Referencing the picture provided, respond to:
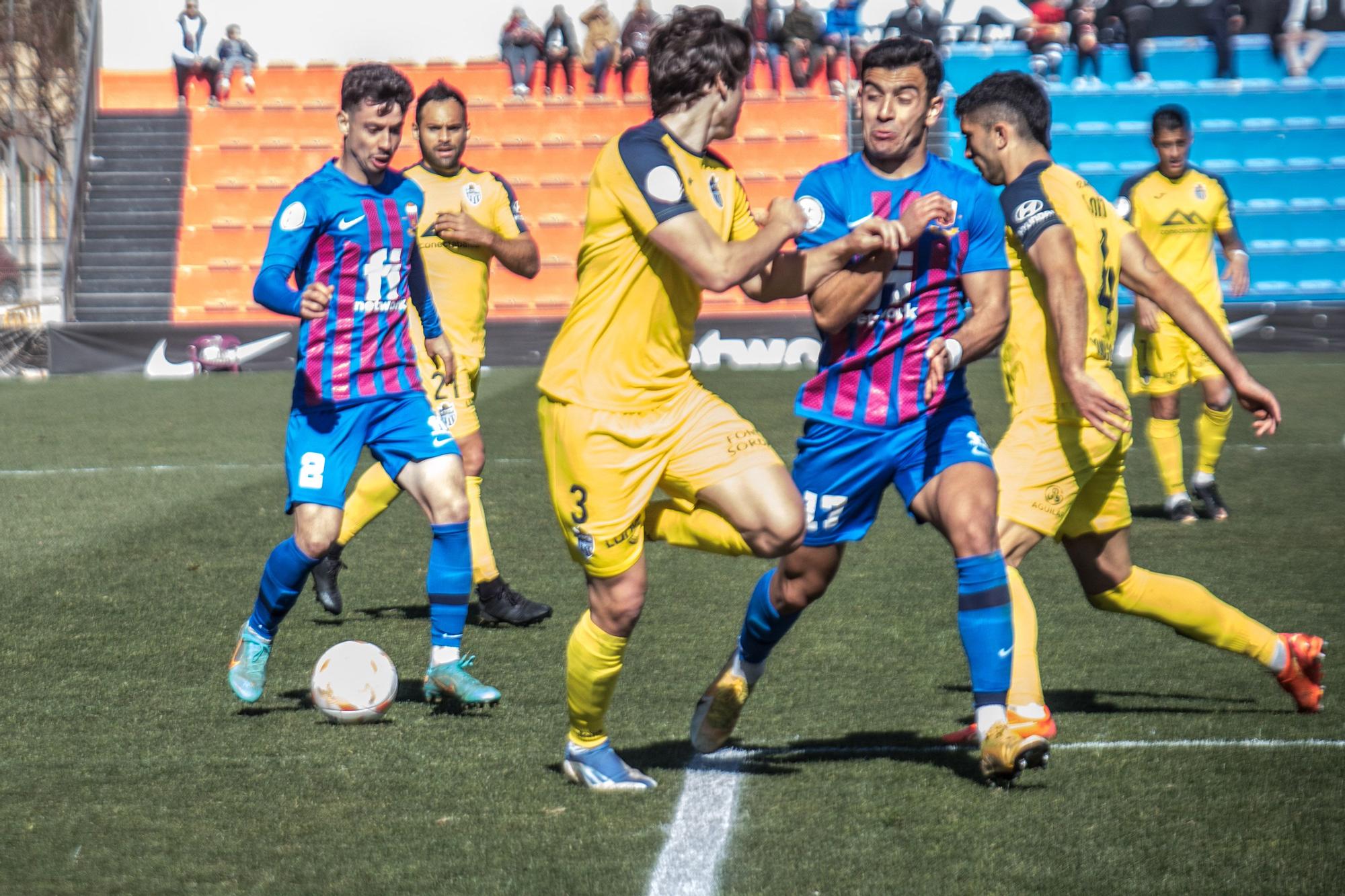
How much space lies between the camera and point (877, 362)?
4438 millimetres

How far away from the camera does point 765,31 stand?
87.8 feet

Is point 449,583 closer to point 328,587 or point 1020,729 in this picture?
point 328,587

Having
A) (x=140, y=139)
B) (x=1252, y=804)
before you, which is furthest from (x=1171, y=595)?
(x=140, y=139)

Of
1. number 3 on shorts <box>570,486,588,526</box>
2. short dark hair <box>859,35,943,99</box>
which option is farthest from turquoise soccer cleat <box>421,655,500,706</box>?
short dark hair <box>859,35,943,99</box>

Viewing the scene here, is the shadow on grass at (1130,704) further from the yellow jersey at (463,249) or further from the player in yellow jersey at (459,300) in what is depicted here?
the yellow jersey at (463,249)

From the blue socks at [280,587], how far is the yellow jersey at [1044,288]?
234cm

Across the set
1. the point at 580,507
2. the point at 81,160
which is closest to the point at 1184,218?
the point at 580,507

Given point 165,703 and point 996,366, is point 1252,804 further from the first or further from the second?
point 996,366

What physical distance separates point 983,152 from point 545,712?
219cm

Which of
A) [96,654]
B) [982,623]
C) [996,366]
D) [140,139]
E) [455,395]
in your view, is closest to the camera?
[982,623]

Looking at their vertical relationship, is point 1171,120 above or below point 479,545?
above

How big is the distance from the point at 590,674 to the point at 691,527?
46 cm

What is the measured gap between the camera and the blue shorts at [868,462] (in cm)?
438

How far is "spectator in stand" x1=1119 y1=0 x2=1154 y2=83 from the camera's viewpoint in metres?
26.8
